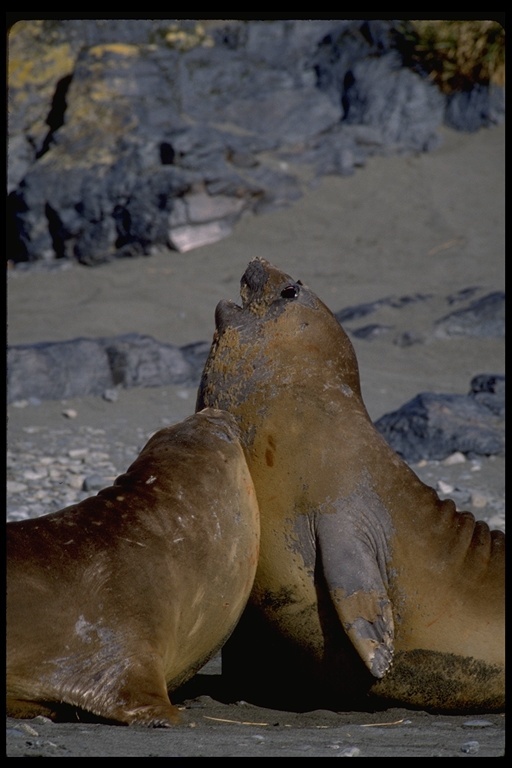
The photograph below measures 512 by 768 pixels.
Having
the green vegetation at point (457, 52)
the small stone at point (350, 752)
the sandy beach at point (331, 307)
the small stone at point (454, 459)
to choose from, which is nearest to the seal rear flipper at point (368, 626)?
the sandy beach at point (331, 307)

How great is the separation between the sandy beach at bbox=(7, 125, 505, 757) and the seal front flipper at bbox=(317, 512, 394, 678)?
26cm

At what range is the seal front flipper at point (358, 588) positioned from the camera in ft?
12.3

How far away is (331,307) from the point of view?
11664 mm

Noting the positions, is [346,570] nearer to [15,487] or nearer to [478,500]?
[478,500]

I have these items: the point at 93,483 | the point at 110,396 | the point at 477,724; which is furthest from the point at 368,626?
the point at 110,396

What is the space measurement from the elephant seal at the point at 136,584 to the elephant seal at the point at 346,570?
0.15 meters

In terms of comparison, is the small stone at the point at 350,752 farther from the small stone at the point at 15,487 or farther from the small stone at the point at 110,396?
the small stone at the point at 110,396

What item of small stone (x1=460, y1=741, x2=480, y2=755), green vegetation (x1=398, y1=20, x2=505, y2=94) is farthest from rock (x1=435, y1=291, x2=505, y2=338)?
small stone (x1=460, y1=741, x2=480, y2=755)

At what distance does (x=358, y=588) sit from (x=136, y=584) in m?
0.80

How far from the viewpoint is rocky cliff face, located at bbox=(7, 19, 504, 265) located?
14.0m

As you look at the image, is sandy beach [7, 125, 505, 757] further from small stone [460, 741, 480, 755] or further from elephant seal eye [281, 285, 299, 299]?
elephant seal eye [281, 285, 299, 299]

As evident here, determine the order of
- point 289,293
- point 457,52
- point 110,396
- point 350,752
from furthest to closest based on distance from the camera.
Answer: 1. point 457,52
2. point 110,396
3. point 289,293
4. point 350,752

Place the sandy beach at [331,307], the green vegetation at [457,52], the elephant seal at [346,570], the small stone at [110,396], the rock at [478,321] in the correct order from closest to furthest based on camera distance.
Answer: the sandy beach at [331,307] < the elephant seal at [346,570] < the small stone at [110,396] < the rock at [478,321] < the green vegetation at [457,52]

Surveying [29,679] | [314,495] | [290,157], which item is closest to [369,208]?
[290,157]
